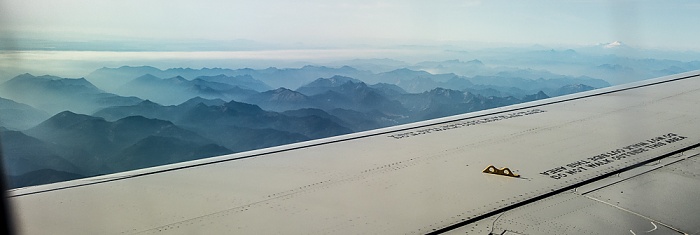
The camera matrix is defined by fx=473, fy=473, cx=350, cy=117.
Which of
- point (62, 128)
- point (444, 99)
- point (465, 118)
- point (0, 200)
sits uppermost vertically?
point (0, 200)

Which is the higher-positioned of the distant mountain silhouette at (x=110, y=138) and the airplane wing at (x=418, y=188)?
the airplane wing at (x=418, y=188)

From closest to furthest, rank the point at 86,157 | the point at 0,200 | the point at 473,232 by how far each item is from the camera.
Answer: the point at 0,200 < the point at 473,232 < the point at 86,157

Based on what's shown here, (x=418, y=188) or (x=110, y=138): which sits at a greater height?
(x=418, y=188)

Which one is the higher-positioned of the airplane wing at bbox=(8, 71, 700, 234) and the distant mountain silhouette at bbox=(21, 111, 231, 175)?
the airplane wing at bbox=(8, 71, 700, 234)

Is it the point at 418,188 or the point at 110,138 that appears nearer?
the point at 418,188

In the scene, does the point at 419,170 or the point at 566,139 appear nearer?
the point at 419,170

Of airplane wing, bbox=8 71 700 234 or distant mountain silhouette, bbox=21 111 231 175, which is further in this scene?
distant mountain silhouette, bbox=21 111 231 175

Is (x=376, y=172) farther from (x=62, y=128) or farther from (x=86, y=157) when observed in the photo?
(x=86, y=157)

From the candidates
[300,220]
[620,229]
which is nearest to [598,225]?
[620,229]
